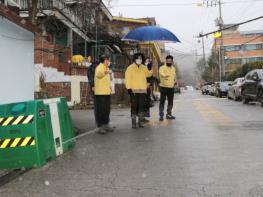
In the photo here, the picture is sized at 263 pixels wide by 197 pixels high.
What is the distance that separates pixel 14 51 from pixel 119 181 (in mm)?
6010

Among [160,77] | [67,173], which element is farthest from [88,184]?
[160,77]

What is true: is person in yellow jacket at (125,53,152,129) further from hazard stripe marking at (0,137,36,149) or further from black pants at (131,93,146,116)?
hazard stripe marking at (0,137,36,149)

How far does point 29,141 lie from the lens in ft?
25.7

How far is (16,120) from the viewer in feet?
26.1

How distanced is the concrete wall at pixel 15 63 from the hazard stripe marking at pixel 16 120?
10.2 feet

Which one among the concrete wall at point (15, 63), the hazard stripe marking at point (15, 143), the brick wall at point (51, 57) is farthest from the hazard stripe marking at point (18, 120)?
the brick wall at point (51, 57)

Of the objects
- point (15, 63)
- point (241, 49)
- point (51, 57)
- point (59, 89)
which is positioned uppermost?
point (241, 49)

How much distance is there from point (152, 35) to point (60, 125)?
6.03 metres

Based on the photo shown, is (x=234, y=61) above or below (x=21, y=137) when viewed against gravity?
above

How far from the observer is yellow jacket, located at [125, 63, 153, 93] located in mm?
13234

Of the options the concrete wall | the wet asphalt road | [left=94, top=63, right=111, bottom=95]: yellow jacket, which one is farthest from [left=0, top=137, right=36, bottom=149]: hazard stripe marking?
[left=94, top=63, right=111, bottom=95]: yellow jacket

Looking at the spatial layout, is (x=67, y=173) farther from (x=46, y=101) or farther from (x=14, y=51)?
(x=14, y=51)

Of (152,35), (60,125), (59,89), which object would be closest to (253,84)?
(59,89)

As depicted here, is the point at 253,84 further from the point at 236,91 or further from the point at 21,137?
the point at 21,137
